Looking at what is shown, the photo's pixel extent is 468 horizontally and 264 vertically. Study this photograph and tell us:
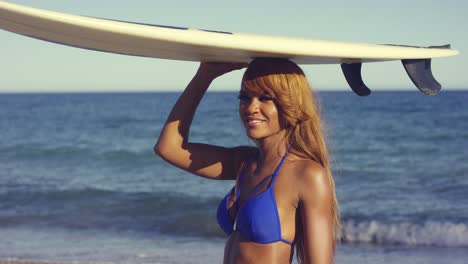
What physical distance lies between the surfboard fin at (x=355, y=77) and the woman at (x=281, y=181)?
1.22 ft

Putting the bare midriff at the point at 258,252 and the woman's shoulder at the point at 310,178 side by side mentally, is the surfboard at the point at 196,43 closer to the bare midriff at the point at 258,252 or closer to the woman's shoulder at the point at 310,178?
the woman's shoulder at the point at 310,178

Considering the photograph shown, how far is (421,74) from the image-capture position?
2.80 meters

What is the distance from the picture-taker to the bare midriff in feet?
8.84

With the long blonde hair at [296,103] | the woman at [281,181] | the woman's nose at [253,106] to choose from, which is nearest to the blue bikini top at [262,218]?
the woman at [281,181]

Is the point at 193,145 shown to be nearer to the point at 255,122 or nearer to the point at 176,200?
the point at 255,122

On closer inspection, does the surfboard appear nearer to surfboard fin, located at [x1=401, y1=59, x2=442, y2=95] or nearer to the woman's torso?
surfboard fin, located at [x1=401, y1=59, x2=442, y2=95]

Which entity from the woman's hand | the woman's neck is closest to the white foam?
the woman's hand

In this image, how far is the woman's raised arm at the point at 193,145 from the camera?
312cm

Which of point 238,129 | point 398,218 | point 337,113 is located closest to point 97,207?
point 398,218

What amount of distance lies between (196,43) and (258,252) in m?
0.77

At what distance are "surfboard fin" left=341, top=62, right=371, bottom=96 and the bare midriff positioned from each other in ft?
2.53

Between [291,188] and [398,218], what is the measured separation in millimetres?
10402

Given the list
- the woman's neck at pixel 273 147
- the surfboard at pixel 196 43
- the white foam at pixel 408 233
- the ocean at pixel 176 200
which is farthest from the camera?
the white foam at pixel 408 233

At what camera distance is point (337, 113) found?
41.5m
